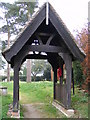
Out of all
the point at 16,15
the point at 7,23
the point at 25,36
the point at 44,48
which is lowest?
the point at 44,48

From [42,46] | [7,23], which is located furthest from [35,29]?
[7,23]

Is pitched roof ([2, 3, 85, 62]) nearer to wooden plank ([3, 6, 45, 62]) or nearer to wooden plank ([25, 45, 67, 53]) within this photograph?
wooden plank ([3, 6, 45, 62])

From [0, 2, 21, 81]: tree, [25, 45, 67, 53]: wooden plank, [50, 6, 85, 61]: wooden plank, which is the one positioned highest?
[0, 2, 21, 81]: tree

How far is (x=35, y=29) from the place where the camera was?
6789 mm

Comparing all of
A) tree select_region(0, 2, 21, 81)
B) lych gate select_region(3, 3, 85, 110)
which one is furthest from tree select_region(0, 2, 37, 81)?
lych gate select_region(3, 3, 85, 110)

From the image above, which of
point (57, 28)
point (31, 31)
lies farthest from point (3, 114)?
point (57, 28)

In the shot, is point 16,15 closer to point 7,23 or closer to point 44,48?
point 7,23

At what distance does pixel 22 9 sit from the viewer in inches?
843

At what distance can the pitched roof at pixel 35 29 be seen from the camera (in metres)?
6.61

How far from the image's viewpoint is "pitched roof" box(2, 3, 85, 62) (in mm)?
6611

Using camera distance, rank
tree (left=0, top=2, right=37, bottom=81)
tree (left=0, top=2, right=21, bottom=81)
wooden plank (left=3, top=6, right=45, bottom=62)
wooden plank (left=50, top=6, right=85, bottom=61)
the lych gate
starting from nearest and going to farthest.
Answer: wooden plank (left=3, top=6, right=45, bottom=62) → the lych gate → wooden plank (left=50, top=6, right=85, bottom=61) → tree (left=0, top=2, right=37, bottom=81) → tree (left=0, top=2, right=21, bottom=81)

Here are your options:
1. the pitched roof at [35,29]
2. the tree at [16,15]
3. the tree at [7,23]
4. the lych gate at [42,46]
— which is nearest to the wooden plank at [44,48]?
the lych gate at [42,46]

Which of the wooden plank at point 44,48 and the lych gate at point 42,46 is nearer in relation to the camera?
the lych gate at point 42,46

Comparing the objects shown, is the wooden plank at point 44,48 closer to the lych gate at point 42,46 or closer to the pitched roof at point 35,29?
the lych gate at point 42,46
